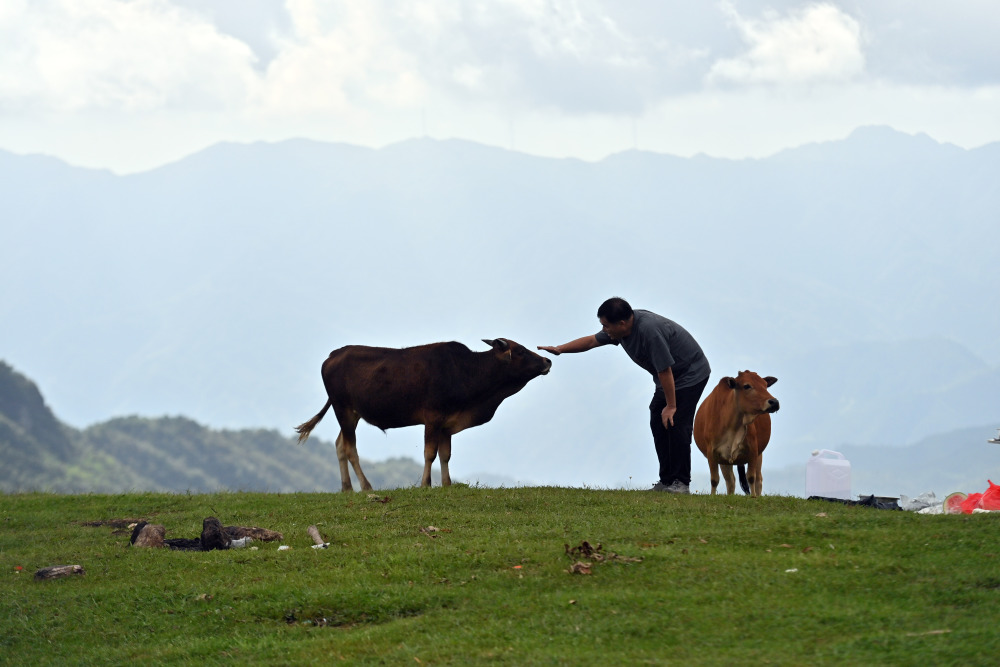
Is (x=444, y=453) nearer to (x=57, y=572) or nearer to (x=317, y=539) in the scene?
(x=317, y=539)

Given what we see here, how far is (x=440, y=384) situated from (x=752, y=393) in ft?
14.6

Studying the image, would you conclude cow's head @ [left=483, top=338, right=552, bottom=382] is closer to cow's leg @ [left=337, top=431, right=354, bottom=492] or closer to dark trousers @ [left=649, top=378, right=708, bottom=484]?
dark trousers @ [left=649, top=378, right=708, bottom=484]

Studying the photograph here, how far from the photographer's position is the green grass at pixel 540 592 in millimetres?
8398

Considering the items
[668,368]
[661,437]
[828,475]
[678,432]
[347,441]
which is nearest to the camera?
[668,368]

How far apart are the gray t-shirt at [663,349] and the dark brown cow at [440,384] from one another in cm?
224

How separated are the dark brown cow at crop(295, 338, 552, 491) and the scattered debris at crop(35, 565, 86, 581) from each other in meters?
6.04

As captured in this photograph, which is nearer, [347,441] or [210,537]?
[210,537]

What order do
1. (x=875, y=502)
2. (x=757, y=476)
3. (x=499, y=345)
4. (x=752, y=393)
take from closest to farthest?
(x=875, y=502) → (x=752, y=393) → (x=757, y=476) → (x=499, y=345)

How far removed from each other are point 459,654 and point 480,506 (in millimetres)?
5630

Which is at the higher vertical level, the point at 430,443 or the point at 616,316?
the point at 616,316

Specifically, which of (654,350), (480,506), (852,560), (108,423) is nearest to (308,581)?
(480,506)

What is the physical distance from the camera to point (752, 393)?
1498 cm

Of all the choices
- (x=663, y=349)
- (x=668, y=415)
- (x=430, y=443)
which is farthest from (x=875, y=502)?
(x=430, y=443)

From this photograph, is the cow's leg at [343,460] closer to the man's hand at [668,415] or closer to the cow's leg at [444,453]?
the cow's leg at [444,453]
